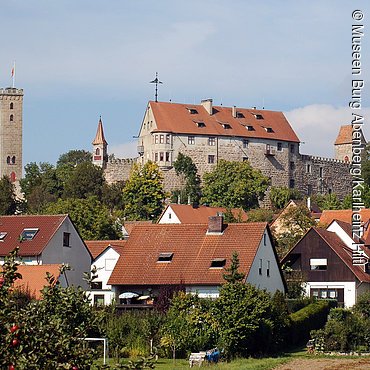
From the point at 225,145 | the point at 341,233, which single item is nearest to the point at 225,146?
the point at 225,145

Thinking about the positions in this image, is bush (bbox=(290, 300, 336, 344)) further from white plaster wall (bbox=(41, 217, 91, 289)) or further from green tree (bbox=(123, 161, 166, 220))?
green tree (bbox=(123, 161, 166, 220))

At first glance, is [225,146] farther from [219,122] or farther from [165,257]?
[165,257]

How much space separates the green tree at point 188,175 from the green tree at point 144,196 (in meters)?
2.57

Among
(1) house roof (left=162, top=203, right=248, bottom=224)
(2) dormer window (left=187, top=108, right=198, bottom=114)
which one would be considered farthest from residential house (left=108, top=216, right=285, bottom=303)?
(2) dormer window (left=187, top=108, right=198, bottom=114)

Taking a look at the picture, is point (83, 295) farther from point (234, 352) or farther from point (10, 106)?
point (10, 106)

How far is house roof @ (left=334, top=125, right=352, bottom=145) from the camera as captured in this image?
15188 centimetres

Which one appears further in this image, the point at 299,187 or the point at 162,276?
the point at 299,187

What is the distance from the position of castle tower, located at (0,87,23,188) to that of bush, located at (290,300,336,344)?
103 metres

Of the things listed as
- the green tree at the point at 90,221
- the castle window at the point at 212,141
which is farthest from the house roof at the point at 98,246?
the castle window at the point at 212,141

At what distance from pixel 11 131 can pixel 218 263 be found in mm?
105616

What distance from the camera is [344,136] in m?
153

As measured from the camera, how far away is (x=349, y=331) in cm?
3831

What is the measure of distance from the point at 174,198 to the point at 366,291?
58.3 meters

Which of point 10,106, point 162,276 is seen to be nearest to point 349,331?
point 162,276
